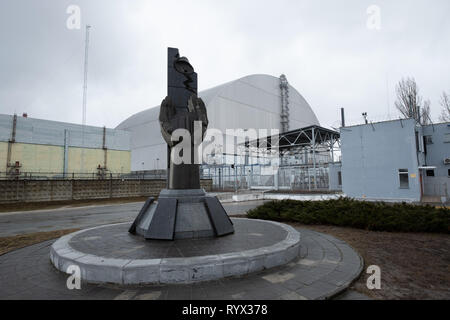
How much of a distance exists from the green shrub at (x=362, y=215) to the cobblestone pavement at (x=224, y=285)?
419 centimetres

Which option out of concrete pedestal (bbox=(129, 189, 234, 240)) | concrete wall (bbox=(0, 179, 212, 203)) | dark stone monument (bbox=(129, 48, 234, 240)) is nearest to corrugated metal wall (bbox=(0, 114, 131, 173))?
concrete wall (bbox=(0, 179, 212, 203))

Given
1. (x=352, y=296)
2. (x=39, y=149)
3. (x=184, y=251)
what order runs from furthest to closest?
(x=39, y=149), (x=184, y=251), (x=352, y=296)

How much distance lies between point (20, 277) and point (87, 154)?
32.7 metres

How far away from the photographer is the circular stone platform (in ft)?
11.9

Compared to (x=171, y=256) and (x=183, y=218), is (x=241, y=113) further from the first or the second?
(x=171, y=256)

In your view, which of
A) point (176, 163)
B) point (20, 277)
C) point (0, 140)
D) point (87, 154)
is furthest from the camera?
point (87, 154)

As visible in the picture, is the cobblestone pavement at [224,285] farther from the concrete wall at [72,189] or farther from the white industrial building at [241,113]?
the white industrial building at [241,113]

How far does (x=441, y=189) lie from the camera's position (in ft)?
68.6

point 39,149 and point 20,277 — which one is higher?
point 39,149

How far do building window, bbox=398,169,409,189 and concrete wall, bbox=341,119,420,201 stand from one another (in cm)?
28

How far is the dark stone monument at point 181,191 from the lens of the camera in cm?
565

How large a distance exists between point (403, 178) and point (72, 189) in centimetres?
3001
